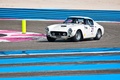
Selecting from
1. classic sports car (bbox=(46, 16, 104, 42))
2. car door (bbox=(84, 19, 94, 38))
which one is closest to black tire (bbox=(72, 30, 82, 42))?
classic sports car (bbox=(46, 16, 104, 42))

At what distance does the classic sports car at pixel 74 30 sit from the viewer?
14.4m

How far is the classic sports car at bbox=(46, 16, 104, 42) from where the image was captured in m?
14.4

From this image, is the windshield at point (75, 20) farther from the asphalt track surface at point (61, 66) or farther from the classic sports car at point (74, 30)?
the asphalt track surface at point (61, 66)

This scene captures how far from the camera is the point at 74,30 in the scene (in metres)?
14.5

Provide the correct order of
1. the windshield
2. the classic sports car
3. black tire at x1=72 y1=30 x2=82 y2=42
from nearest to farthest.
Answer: the classic sports car → black tire at x1=72 y1=30 x2=82 y2=42 → the windshield

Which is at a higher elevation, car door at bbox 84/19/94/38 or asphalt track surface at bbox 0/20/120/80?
car door at bbox 84/19/94/38

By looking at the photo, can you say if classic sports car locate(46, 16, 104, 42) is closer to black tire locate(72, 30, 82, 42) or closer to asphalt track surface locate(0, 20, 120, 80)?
black tire locate(72, 30, 82, 42)

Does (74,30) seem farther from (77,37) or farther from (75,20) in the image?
(75,20)

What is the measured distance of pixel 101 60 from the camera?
9484 mm

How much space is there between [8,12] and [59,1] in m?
13.0

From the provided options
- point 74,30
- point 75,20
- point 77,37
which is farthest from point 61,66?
point 75,20

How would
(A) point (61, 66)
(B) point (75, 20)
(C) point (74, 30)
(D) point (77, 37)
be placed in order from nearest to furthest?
(A) point (61, 66) < (C) point (74, 30) < (D) point (77, 37) < (B) point (75, 20)

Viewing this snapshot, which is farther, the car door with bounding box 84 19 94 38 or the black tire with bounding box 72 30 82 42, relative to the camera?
the car door with bounding box 84 19 94 38

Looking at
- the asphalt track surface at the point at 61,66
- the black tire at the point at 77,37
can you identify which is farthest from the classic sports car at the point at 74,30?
the asphalt track surface at the point at 61,66
